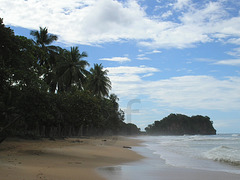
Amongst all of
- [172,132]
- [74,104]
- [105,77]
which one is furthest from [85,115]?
[172,132]

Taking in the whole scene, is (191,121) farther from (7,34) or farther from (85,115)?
(7,34)

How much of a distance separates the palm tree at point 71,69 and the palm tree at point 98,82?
29.8 ft

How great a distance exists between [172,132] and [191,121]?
18314 mm

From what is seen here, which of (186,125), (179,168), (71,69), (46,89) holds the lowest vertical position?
(179,168)

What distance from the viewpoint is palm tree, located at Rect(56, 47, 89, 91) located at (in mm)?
34750

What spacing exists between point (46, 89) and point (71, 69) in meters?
20.2

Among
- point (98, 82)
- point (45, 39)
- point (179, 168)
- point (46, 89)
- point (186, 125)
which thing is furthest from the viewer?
point (186, 125)

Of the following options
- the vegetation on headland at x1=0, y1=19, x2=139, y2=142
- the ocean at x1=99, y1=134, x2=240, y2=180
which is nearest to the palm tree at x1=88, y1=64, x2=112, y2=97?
the vegetation on headland at x1=0, y1=19, x2=139, y2=142

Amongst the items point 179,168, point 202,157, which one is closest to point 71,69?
point 202,157

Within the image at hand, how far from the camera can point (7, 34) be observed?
1352 centimetres

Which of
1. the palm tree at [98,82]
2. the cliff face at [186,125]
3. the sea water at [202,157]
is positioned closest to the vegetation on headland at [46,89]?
the palm tree at [98,82]

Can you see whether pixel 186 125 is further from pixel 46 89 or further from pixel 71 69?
pixel 46 89

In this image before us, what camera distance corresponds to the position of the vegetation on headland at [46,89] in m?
11.9

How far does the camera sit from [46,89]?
1512 cm
